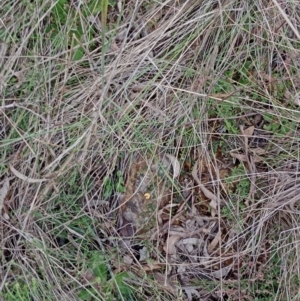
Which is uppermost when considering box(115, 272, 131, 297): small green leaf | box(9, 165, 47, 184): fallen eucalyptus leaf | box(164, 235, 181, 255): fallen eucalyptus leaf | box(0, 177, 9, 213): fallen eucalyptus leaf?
box(9, 165, 47, 184): fallen eucalyptus leaf

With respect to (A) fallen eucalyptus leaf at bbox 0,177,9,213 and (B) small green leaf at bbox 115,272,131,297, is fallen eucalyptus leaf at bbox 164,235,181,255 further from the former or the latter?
(A) fallen eucalyptus leaf at bbox 0,177,9,213

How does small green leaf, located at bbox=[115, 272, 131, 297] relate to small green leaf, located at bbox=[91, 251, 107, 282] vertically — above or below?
below

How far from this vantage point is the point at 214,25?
1.64 metres

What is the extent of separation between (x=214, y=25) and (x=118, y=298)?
986 millimetres

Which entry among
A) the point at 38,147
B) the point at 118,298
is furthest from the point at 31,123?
the point at 118,298

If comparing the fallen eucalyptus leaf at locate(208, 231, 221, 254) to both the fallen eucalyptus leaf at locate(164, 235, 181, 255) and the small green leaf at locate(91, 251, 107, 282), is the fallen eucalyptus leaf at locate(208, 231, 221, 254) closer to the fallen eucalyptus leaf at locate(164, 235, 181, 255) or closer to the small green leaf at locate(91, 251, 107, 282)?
the fallen eucalyptus leaf at locate(164, 235, 181, 255)

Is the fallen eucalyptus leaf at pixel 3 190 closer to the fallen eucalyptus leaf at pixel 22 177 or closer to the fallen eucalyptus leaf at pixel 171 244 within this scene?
the fallen eucalyptus leaf at pixel 22 177

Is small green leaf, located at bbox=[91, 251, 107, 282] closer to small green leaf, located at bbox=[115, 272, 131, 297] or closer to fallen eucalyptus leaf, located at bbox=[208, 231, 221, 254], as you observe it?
small green leaf, located at bbox=[115, 272, 131, 297]

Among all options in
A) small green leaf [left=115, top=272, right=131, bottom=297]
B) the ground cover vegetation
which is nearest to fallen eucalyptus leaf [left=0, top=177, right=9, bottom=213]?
the ground cover vegetation

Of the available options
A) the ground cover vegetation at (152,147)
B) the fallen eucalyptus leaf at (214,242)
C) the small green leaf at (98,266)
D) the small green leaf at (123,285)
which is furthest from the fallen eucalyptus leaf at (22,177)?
the fallen eucalyptus leaf at (214,242)

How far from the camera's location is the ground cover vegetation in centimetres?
161

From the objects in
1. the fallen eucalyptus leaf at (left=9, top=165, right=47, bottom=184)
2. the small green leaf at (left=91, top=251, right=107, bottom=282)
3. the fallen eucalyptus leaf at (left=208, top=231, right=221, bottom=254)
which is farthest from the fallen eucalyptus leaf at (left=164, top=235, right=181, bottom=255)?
the fallen eucalyptus leaf at (left=9, top=165, right=47, bottom=184)

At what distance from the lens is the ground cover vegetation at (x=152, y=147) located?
63.6 inches

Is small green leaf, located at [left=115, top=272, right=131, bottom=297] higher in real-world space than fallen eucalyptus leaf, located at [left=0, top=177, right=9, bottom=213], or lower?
lower
